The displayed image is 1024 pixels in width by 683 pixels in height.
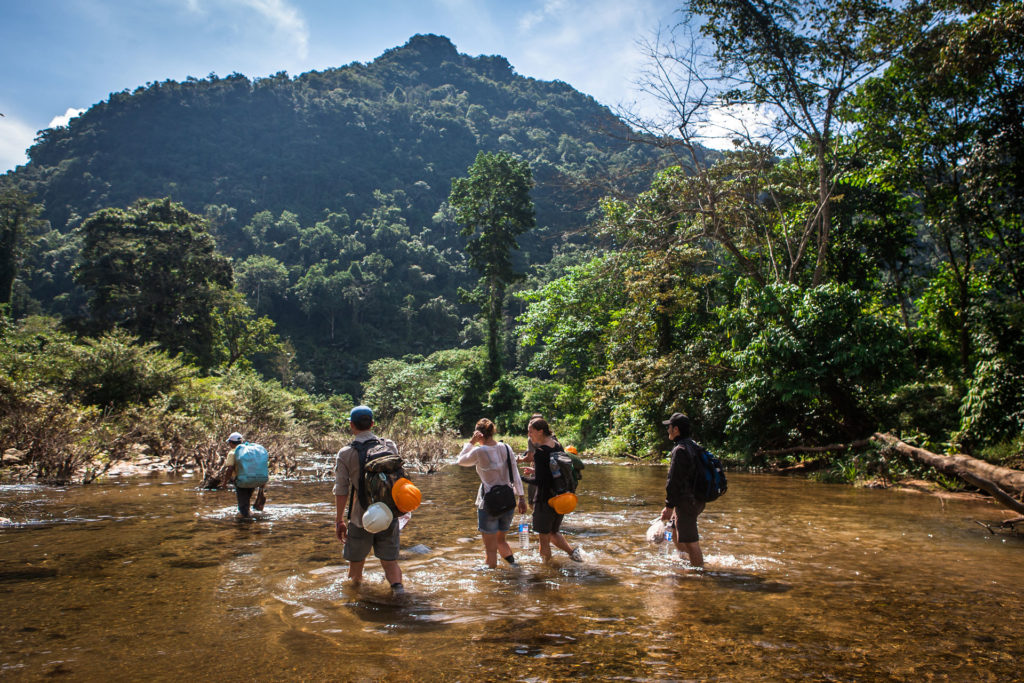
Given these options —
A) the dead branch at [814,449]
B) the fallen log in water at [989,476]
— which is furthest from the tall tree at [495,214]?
the fallen log in water at [989,476]

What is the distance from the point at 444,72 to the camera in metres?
172

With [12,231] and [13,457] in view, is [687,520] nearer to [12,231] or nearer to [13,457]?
[13,457]

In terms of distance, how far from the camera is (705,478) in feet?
20.3

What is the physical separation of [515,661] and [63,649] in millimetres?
2884

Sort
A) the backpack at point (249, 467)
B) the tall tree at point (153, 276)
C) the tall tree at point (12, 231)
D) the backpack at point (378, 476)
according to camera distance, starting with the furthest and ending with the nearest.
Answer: the tall tree at point (12, 231) → the tall tree at point (153, 276) → the backpack at point (249, 467) → the backpack at point (378, 476)

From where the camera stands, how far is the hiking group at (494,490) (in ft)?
17.5

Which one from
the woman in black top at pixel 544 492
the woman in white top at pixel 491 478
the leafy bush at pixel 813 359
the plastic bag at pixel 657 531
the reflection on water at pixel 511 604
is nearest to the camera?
the reflection on water at pixel 511 604

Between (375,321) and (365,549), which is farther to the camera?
(375,321)

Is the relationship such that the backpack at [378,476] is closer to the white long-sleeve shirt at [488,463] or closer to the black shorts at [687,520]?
the white long-sleeve shirt at [488,463]

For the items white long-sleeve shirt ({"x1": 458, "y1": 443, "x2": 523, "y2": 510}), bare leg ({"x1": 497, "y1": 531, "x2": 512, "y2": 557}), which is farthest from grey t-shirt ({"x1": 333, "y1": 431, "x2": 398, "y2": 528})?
bare leg ({"x1": 497, "y1": 531, "x2": 512, "y2": 557})

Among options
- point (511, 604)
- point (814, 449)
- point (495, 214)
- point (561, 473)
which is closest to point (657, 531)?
point (561, 473)

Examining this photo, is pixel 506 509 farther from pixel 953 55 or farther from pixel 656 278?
pixel 656 278

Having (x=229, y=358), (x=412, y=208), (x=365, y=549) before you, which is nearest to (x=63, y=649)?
(x=365, y=549)

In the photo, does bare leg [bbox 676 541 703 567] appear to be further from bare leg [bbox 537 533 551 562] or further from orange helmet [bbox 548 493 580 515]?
bare leg [bbox 537 533 551 562]
